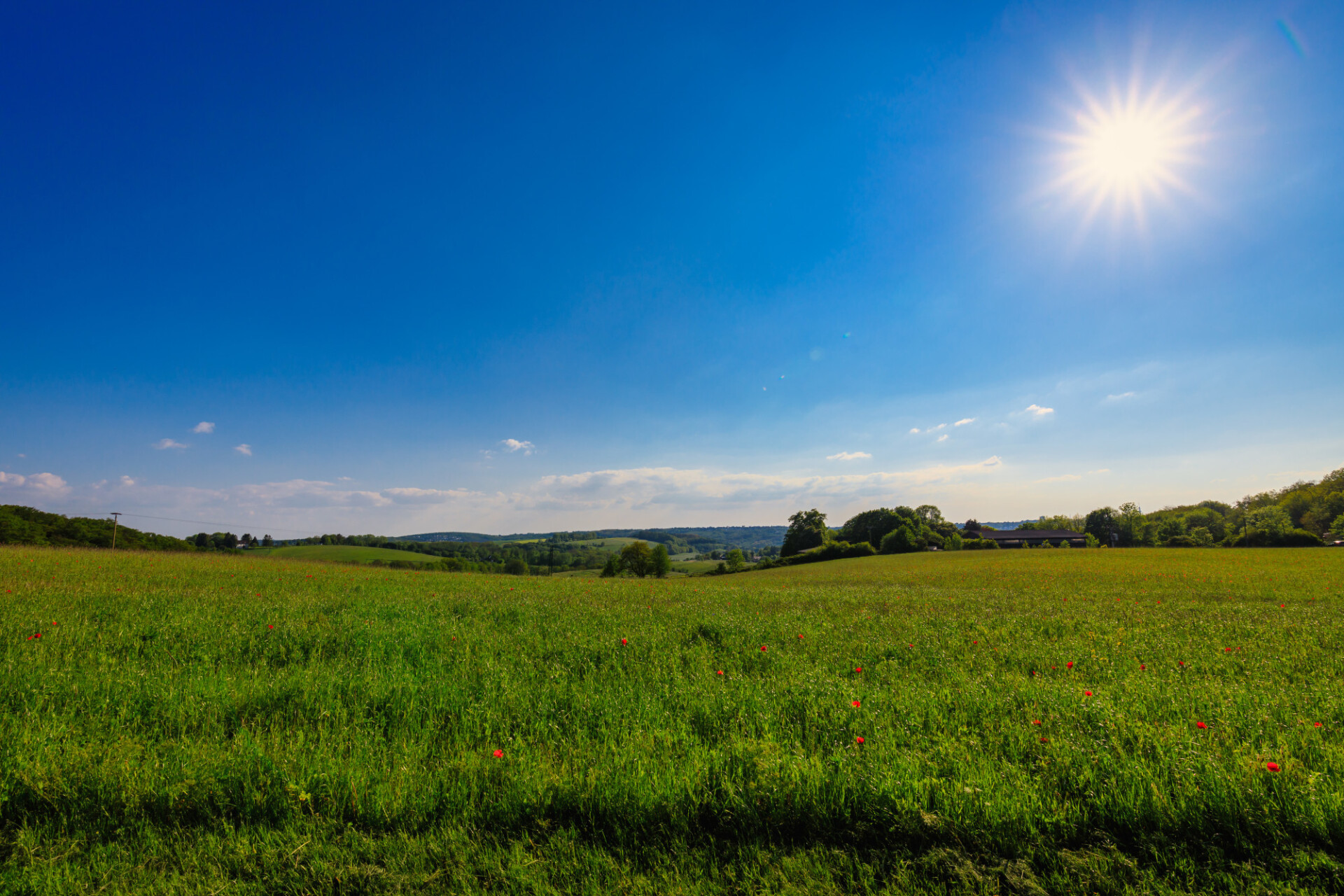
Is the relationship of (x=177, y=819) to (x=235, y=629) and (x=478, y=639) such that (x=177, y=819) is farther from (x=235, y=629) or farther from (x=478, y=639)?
(x=235, y=629)

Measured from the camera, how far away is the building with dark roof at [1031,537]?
332 ft

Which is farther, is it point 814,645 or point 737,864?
point 814,645

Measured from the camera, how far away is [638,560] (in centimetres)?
7788

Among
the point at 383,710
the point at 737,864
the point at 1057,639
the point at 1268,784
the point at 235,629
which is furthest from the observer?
the point at 1057,639

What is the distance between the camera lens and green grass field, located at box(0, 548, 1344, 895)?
9.23 ft

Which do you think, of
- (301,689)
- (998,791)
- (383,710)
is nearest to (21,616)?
(301,689)

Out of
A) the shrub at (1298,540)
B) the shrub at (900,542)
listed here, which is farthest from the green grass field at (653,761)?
the shrub at (1298,540)

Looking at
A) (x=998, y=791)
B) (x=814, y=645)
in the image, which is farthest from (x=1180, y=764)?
(x=814, y=645)

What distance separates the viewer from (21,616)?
7.99 meters

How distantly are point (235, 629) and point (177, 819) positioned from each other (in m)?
5.67

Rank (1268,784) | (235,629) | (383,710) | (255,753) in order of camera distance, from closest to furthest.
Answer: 1. (1268,784)
2. (255,753)
3. (383,710)
4. (235,629)

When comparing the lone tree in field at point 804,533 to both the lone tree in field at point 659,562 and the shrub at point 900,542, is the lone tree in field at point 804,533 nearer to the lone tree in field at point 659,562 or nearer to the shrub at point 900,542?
the shrub at point 900,542

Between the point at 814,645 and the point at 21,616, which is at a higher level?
the point at 21,616

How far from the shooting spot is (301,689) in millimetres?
5191
